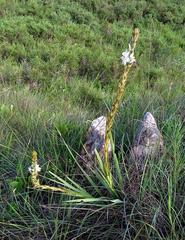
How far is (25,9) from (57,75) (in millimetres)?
2804

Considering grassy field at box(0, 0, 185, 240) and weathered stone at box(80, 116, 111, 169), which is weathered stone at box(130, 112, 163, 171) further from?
weathered stone at box(80, 116, 111, 169)

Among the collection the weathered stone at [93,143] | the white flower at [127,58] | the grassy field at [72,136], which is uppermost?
the white flower at [127,58]

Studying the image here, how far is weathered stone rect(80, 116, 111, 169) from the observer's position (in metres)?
3.33

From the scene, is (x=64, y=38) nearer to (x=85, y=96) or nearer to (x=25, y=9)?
(x=25, y=9)

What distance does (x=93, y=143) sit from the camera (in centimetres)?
350

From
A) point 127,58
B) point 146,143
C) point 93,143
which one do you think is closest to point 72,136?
point 93,143

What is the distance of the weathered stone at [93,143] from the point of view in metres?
3.33

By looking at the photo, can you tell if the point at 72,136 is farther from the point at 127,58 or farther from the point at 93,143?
the point at 127,58

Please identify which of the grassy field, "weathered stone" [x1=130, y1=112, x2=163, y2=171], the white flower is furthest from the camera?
"weathered stone" [x1=130, y1=112, x2=163, y2=171]

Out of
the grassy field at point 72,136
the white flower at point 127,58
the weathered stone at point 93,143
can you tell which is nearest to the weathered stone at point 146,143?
the grassy field at point 72,136

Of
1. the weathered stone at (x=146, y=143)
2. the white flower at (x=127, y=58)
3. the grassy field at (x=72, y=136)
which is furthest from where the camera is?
the weathered stone at (x=146, y=143)

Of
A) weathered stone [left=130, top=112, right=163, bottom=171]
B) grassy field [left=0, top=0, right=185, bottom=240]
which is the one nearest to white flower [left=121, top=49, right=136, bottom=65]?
grassy field [left=0, top=0, right=185, bottom=240]

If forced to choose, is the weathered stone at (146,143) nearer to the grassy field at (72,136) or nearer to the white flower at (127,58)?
the grassy field at (72,136)

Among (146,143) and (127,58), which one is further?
(146,143)
